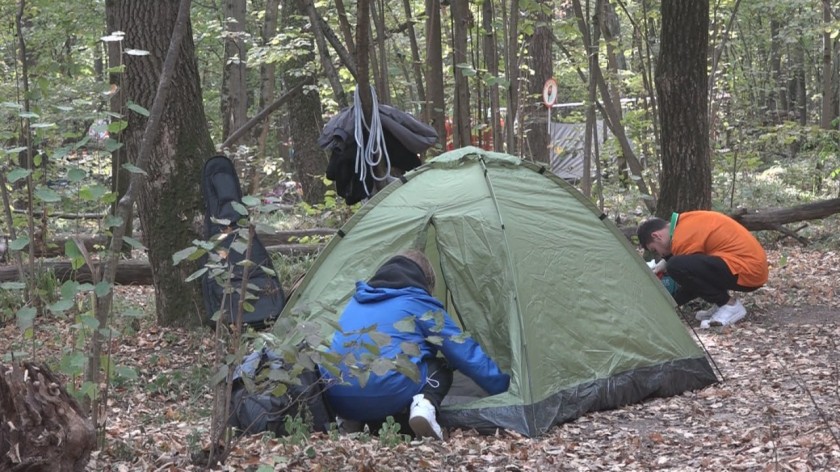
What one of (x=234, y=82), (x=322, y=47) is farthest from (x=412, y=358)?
(x=234, y=82)

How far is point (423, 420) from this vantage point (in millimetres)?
4570

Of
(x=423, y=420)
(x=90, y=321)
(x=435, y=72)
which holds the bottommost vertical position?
(x=423, y=420)

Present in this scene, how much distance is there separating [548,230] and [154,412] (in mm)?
2629

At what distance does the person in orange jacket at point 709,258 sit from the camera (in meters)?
7.20

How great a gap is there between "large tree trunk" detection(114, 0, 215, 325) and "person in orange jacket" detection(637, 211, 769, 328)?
11.6ft

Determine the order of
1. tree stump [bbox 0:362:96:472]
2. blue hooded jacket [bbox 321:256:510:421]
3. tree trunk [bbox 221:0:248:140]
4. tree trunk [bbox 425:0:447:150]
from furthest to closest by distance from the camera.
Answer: tree trunk [bbox 221:0:248:140] → tree trunk [bbox 425:0:447:150] → blue hooded jacket [bbox 321:256:510:421] → tree stump [bbox 0:362:96:472]

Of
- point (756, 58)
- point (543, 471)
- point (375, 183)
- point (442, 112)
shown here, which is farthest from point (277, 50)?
point (756, 58)

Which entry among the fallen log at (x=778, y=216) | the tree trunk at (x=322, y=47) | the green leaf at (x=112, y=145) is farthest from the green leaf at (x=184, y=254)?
the fallen log at (x=778, y=216)

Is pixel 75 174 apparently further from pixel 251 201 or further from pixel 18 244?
pixel 251 201

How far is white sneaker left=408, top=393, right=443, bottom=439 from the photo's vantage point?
4574mm

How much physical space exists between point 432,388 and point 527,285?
94cm

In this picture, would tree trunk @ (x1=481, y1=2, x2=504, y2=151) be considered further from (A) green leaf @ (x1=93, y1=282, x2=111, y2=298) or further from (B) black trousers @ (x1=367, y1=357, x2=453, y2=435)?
(A) green leaf @ (x1=93, y1=282, x2=111, y2=298)

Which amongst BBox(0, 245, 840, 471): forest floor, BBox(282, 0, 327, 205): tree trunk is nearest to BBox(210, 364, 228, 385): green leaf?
BBox(0, 245, 840, 471): forest floor

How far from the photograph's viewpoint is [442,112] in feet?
27.8
